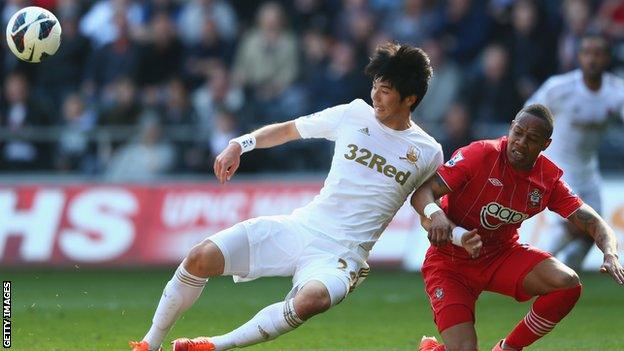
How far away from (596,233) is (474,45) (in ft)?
34.8

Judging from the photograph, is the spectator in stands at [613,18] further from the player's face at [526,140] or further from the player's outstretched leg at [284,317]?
the player's outstretched leg at [284,317]

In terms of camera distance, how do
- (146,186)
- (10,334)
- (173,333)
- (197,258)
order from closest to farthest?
(197,258), (10,334), (173,333), (146,186)

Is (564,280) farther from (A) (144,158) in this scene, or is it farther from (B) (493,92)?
(A) (144,158)

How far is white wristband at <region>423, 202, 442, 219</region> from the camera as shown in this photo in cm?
809

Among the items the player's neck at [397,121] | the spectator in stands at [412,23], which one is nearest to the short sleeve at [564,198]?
the player's neck at [397,121]

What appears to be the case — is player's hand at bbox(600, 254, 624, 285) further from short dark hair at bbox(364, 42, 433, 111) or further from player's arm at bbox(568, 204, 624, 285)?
short dark hair at bbox(364, 42, 433, 111)

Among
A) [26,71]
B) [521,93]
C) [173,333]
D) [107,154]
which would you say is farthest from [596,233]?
[26,71]

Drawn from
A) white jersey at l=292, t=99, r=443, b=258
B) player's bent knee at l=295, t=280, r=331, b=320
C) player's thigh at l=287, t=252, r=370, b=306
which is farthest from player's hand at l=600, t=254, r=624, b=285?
player's bent knee at l=295, t=280, r=331, b=320

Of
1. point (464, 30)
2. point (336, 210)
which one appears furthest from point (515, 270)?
point (464, 30)

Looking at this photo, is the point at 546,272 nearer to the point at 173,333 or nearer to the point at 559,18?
the point at 173,333

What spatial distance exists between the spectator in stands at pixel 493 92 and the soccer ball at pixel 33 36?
329 inches

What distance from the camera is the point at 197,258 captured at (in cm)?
825

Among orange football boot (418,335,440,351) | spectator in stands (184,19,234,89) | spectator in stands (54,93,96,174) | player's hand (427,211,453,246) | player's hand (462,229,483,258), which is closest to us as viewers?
player's hand (462,229,483,258)

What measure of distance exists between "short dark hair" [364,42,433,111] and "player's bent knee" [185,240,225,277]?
1.61m
